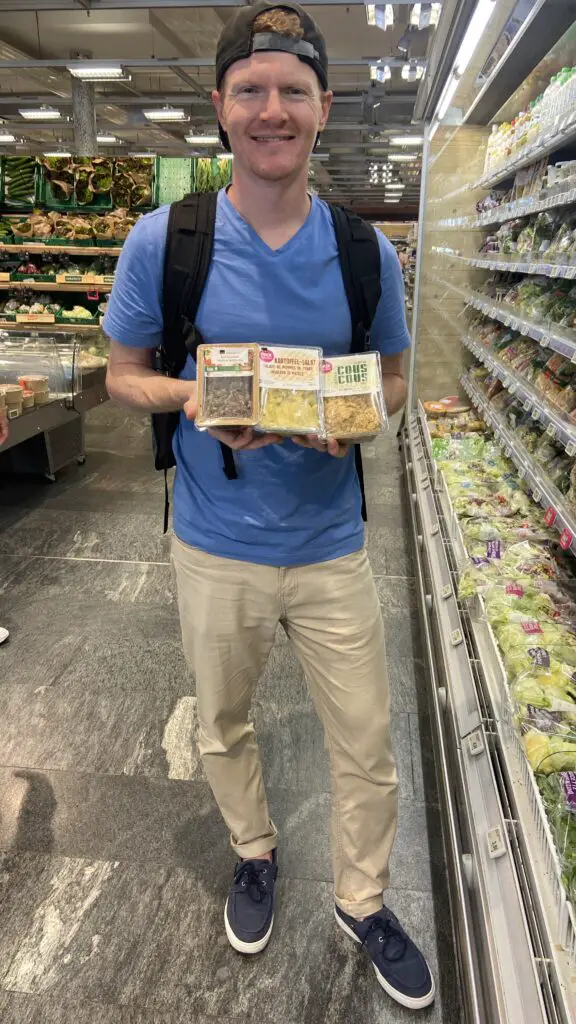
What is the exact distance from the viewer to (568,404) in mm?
2344

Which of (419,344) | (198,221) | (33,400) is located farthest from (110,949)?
(419,344)

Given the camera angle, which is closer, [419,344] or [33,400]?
[33,400]

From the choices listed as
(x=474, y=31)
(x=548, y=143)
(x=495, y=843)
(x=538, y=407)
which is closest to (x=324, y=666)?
(x=495, y=843)

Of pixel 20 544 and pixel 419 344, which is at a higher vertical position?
pixel 419 344

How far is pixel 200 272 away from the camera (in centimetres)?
130

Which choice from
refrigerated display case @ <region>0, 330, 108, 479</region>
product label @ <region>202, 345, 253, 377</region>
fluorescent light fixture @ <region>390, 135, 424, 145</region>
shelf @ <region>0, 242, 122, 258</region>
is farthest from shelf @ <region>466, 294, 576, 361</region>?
fluorescent light fixture @ <region>390, 135, 424, 145</region>

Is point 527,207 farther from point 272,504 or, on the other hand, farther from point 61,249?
point 61,249

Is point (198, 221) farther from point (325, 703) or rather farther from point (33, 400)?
point (33, 400)

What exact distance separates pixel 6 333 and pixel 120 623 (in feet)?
9.74

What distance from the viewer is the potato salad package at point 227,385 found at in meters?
1.20

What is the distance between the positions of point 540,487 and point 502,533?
0.26 m

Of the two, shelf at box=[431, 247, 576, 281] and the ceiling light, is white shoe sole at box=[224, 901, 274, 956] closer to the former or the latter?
shelf at box=[431, 247, 576, 281]

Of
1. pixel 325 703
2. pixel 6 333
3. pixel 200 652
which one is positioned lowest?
pixel 325 703

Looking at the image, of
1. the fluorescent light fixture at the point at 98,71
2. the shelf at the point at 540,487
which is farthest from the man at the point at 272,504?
the fluorescent light fixture at the point at 98,71
